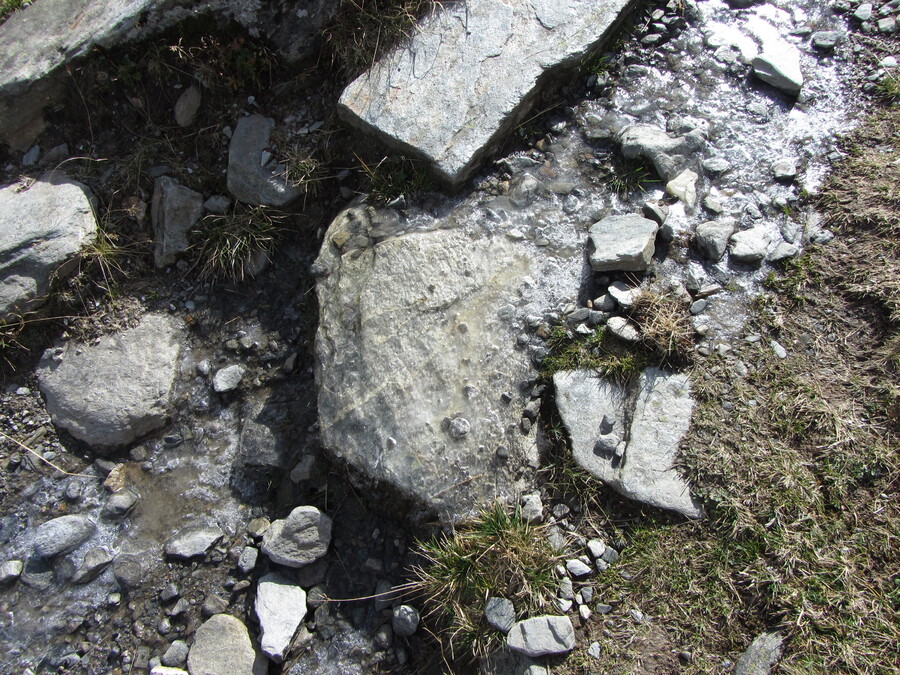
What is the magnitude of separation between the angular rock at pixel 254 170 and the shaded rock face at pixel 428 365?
0.90m

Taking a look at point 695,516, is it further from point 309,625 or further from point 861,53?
point 861,53

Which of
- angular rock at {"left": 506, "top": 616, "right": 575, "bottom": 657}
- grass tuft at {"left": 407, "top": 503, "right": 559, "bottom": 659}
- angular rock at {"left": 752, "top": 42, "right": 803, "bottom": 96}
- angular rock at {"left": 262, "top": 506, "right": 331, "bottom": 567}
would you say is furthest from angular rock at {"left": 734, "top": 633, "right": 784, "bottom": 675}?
angular rock at {"left": 752, "top": 42, "right": 803, "bottom": 96}

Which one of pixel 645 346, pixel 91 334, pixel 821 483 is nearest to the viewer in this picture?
pixel 821 483

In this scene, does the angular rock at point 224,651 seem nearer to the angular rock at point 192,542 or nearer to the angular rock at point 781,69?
the angular rock at point 192,542

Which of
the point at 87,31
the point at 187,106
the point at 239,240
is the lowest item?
the point at 239,240

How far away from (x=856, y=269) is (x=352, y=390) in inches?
128

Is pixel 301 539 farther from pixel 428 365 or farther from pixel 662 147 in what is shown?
pixel 662 147

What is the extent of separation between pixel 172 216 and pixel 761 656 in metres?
4.81

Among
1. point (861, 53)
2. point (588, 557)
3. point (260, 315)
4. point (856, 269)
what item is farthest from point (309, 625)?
point (861, 53)

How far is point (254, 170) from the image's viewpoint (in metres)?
4.65

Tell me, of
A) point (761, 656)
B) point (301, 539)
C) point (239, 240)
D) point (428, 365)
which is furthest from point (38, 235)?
point (761, 656)

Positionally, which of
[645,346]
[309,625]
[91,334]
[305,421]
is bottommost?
[309,625]

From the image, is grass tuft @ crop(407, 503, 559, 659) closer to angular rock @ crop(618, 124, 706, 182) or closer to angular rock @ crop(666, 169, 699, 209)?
angular rock @ crop(666, 169, 699, 209)

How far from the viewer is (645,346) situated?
374cm
